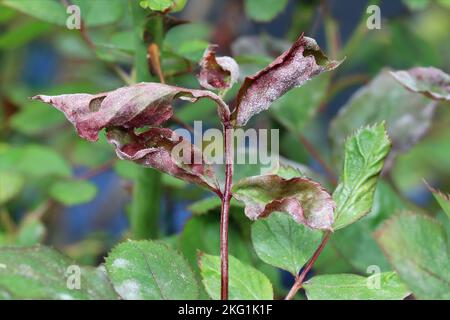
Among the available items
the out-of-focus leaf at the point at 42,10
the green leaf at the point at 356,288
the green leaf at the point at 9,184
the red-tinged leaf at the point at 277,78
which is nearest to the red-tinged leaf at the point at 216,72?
the red-tinged leaf at the point at 277,78

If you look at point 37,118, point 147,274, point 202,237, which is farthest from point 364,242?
point 37,118

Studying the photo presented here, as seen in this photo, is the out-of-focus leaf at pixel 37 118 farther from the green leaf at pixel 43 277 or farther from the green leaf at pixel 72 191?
Answer: the green leaf at pixel 43 277

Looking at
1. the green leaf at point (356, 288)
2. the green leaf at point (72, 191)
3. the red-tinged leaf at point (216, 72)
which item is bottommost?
the green leaf at point (356, 288)

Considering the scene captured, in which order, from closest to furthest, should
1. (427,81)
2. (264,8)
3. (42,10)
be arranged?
1. (427,81)
2. (42,10)
3. (264,8)

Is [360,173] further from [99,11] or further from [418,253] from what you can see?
[99,11]

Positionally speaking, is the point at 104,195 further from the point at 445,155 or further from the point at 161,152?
the point at 161,152

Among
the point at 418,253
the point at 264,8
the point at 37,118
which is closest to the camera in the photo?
the point at 418,253

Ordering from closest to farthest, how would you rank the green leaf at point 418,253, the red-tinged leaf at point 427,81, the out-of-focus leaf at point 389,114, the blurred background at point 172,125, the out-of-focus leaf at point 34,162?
the green leaf at point 418,253, the red-tinged leaf at point 427,81, the blurred background at point 172,125, the out-of-focus leaf at point 389,114, the out-of-focus leaf at point 34,162
